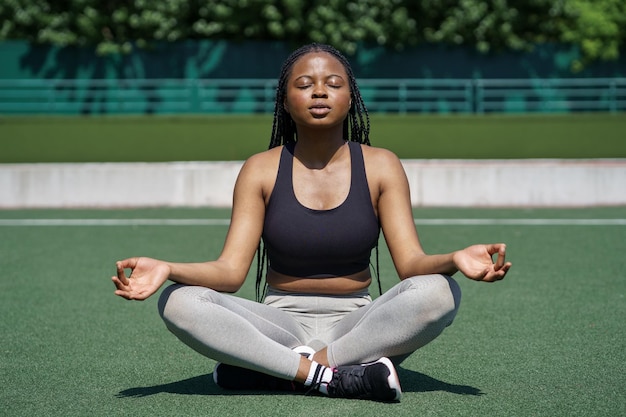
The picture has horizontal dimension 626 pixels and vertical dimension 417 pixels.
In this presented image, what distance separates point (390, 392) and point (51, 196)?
1086 centimetres

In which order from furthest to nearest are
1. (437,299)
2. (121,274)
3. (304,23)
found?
(304,23) → (437,299) → (121,274)

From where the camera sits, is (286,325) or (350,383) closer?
(350,383)

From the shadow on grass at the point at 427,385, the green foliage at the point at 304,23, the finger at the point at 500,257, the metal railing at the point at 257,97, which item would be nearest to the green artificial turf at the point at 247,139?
the metal railing at the point at 257,97

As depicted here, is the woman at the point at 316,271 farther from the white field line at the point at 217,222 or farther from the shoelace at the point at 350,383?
the white field line at the point at 217,222

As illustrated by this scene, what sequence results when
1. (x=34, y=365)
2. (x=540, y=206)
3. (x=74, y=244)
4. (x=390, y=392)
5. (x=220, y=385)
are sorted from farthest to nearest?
1. (x=540, y=206)
2. (x=74, y=244)
3. (x=34, y=365)
4. (x=220, y=385)
5. (x=390, y=392)

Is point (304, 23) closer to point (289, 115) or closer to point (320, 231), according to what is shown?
point (289, 115)

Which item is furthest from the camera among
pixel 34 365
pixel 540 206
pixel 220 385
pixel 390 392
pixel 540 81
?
pixel 540 81

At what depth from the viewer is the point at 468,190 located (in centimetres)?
1478

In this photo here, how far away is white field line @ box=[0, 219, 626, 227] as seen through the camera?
41.7ft

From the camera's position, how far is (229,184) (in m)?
14.8

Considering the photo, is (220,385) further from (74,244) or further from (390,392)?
(74,244)

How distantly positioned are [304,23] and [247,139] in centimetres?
1520

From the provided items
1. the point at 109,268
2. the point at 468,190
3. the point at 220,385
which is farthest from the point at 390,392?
the point at 468,190

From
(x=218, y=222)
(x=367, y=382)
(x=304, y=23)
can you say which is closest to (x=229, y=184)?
(x=218, y=222)
